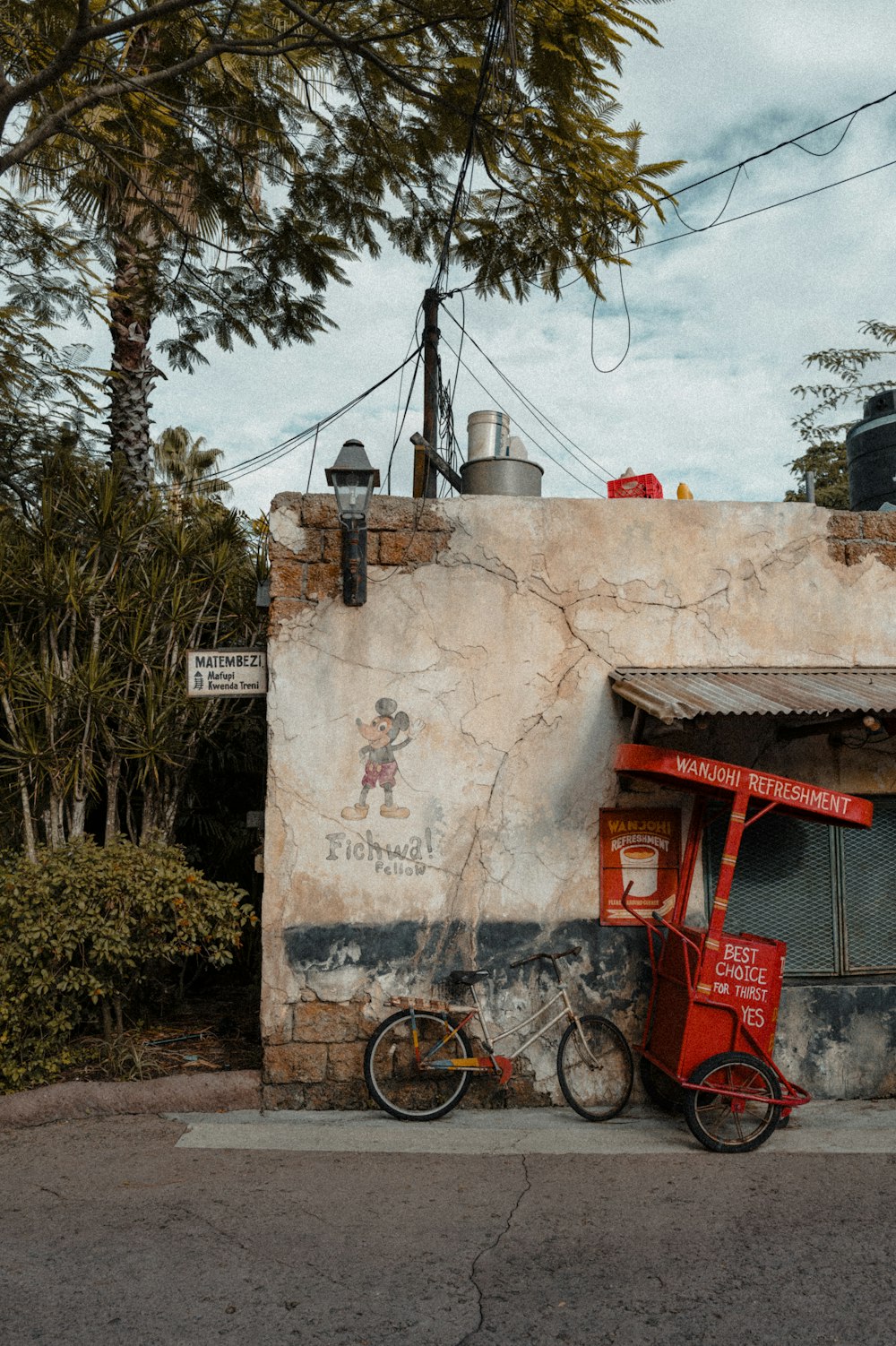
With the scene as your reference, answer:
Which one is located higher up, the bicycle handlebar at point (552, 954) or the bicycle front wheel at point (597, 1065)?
the bicycle handlebar at point (552, 954)

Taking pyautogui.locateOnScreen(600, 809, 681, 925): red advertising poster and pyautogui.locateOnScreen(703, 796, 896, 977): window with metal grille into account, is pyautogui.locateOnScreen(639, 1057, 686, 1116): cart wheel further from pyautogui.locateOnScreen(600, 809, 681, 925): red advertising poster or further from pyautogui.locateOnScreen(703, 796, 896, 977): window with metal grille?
pyautogui.locateOnScreen(703, 796, 896, 977): window with metal grille

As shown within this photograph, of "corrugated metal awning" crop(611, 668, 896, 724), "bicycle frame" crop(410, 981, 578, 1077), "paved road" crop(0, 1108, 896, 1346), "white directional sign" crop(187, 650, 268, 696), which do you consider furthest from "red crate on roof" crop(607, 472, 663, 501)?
"paved road" crop(0, 1108, 896, 1346)

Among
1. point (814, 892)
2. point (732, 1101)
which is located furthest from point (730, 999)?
point (814, 892)

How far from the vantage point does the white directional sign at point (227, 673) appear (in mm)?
6477

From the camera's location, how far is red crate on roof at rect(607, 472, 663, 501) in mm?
7434

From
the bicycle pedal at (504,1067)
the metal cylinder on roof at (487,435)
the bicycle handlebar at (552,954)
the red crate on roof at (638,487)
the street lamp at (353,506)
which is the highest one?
the metal cylinder on roof at (487,435)

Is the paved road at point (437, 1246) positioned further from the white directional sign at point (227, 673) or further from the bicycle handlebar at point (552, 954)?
the white directional sign at point (227, 673)

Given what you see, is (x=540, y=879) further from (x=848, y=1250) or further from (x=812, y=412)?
(x=812, y=412)

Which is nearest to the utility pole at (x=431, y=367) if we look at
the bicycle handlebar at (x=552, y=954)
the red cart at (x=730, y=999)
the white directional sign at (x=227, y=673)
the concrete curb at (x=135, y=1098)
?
the white directional sign at (x=227, y=673)

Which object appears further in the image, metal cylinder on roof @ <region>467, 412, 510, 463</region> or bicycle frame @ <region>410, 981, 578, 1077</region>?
metal cylinder on roof @ <region>467, 412, 510, 463</region>

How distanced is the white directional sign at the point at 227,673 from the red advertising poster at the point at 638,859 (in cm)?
241

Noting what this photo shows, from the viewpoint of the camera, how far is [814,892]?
6582 mm

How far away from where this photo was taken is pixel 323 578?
650 centimetres

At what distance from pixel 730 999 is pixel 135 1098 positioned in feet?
11.6
